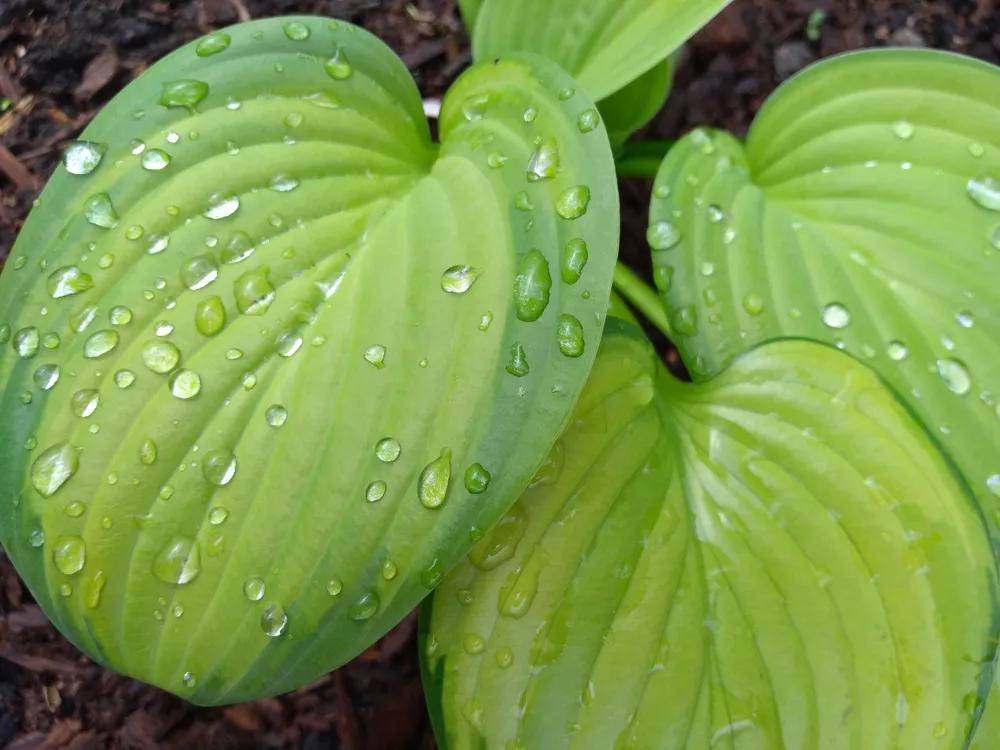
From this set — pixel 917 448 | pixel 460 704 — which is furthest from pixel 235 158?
pixel 917 448

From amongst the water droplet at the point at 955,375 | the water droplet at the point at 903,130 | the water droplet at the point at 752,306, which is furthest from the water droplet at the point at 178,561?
the water droplet at the point at 903,130

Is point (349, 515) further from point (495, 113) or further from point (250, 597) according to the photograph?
point (495, 113)

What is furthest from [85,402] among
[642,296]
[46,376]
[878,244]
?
[878,244]

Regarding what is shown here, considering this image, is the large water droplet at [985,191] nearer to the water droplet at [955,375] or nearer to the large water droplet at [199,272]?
the water droplet at [955,375]

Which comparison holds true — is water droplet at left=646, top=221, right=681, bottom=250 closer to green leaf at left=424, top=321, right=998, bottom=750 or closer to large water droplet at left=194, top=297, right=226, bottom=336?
green leaf at left=424, top=321, right=998, bottom=750

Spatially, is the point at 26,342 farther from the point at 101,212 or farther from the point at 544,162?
the point at 544,162

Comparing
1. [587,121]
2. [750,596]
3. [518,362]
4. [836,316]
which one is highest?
[587,121]

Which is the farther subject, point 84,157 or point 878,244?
point 878,244

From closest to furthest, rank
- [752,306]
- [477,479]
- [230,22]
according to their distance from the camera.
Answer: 1. [477,479]
2. [752,306]
3. [230,22]
